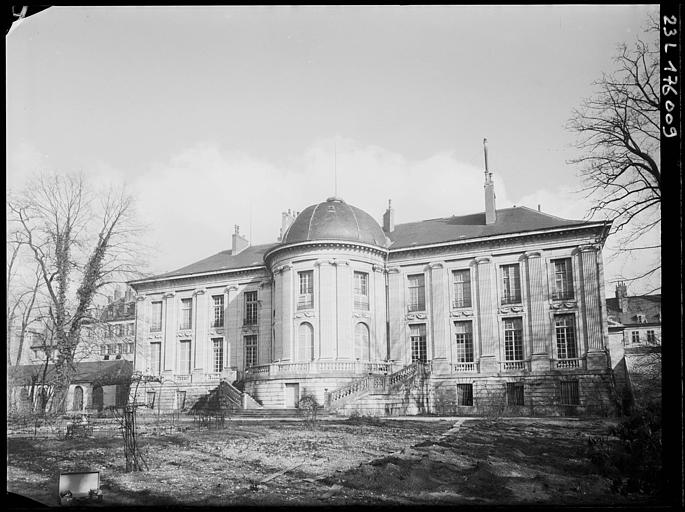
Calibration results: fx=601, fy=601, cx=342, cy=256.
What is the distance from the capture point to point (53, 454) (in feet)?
31.1

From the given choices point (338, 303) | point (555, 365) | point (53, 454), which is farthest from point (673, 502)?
point (53, 454)

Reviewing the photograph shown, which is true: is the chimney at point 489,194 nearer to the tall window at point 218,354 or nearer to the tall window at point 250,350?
the tall window at point 250,350

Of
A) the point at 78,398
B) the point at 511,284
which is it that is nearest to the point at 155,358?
the point at 78,398

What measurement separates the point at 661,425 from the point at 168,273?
9.13 meters

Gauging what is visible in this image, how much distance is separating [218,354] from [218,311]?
919mm

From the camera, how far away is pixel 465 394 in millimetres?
11422

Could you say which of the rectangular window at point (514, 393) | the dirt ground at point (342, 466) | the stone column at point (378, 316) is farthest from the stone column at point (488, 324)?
the stone column at point (378, 316)

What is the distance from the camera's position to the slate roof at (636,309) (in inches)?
328

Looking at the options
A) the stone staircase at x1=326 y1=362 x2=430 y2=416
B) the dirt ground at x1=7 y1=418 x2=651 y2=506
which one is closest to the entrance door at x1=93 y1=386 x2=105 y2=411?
the dirt ground at x1=7 y1=418 x2=651 y2=506

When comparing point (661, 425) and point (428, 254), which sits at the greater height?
point (428, 254)

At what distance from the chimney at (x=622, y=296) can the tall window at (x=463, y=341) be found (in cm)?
280

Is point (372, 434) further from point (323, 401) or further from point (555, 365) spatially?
point (555, 365)

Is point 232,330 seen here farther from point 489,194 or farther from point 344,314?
point 489,194

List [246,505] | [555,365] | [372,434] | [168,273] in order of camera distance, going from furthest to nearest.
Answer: [168,273] < [555,365] < [372,434] < [246,505]
